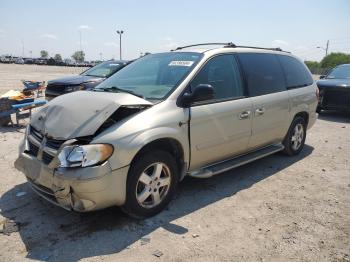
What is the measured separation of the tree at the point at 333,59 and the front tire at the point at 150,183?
88593mm

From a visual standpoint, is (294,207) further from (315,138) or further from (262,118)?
(315,138)

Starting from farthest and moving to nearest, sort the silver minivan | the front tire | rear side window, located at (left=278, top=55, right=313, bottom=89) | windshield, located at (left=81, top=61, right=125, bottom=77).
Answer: windshield, located at (left=81, top=61, right=125, bottom=77)
rear side window, located at (left=278, top=55, right=313, bottom=89)
the front tire
the silver minivan

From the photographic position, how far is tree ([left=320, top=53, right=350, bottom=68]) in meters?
83.2

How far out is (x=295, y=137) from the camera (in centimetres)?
628

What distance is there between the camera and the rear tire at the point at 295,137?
6.08 meters

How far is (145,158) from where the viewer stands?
3574 mm

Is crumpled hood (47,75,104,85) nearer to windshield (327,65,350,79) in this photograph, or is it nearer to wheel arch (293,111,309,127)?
wheel arch (293,111,309,127)

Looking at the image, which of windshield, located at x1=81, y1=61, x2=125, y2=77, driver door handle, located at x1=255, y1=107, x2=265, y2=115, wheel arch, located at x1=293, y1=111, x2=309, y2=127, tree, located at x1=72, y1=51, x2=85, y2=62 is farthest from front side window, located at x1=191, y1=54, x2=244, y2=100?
tree, located at x1=72, y1=51, x2=85, y2=62

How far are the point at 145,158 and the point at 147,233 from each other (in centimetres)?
76

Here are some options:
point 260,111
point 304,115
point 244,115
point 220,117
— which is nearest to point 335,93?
point 304,115

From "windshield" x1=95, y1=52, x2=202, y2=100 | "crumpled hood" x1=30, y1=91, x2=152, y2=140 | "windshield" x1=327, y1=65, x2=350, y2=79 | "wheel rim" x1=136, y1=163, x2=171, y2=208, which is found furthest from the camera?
"windshield" x1=327, y1=65, x2=350, y2=79

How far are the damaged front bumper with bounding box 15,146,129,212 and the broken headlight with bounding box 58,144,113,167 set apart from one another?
0.17 ft

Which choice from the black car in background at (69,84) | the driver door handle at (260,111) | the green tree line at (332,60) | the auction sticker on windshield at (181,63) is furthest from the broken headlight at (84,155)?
the green tree line at (332,60)

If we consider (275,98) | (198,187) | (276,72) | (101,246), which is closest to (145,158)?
(101,246)
